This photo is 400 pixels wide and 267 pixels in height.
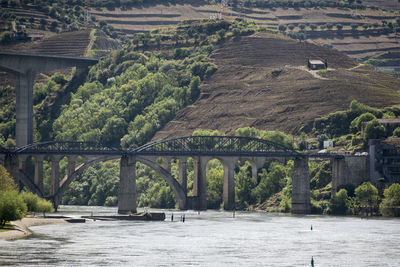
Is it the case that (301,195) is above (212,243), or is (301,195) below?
above

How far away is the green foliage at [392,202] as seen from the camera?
182750mm

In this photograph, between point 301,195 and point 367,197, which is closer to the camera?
point 367,197

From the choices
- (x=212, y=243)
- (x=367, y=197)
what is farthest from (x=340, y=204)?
(x=212, y=243)

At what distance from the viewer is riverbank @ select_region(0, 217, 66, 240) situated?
12417cm

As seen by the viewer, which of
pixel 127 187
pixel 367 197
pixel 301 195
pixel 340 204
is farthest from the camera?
pixel 301 195

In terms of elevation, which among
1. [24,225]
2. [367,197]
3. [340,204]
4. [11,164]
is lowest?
[24,225]

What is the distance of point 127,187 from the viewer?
7554 inches

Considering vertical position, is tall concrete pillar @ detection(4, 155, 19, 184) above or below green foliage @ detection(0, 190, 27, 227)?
above

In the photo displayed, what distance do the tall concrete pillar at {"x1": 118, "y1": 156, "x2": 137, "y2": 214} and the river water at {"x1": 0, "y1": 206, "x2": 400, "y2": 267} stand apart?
18734 mm

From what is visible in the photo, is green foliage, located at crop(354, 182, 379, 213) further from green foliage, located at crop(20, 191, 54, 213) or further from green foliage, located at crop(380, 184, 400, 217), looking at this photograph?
green foliage, located at crop(20, 191, 54, 213)

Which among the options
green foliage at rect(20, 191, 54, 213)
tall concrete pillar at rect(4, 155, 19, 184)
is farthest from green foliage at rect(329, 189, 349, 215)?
tall concrete pillar at rect(4, 155, 19, 184)

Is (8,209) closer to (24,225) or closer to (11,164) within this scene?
(24,225)

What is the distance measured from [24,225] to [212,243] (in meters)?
25.6

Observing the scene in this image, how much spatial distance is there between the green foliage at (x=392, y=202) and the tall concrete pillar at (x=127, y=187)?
43.2 meters
